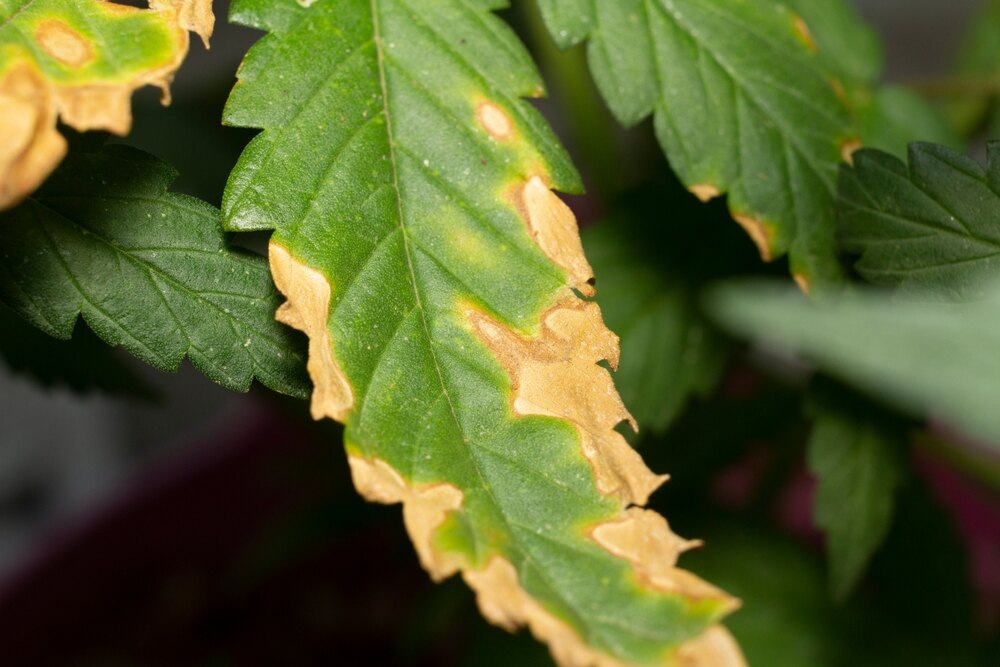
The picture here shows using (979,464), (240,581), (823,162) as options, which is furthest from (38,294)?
(240,581)

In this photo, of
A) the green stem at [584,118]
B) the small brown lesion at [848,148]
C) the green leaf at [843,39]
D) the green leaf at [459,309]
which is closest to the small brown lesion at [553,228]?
the green leaf at [459,309]

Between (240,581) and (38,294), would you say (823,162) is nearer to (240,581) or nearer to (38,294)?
(38,294)

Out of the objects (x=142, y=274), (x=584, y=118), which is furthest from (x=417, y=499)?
(x=584, y=118)

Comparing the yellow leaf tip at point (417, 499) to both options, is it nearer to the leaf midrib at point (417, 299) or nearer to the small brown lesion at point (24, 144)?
the leaf midrib at point (417, 299)

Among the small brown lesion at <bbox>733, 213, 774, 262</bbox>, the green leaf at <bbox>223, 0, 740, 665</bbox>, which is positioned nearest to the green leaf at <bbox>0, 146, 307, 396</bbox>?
the green leaf at <bbox>223, 0, 740, 665</bbox>

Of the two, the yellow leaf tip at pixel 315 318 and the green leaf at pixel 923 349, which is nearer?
the green leaf at pixel 923 349

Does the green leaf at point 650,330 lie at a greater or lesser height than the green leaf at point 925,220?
lesser

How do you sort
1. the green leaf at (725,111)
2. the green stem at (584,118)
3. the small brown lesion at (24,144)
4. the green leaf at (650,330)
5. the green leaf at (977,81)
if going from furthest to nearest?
the green stem at (584,118) → the green leaf at (977,81) → the green leaf at (650,330) → the green leaf at (725,111) → the small brown lesion at (24,144)
